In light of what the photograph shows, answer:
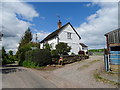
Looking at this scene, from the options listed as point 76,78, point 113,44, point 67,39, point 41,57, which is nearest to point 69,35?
point 67,39

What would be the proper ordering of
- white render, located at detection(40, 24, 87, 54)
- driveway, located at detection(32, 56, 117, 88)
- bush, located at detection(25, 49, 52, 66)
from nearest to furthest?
driveway, located at detection(32, 56, 117, 88) < bush, located at detection(25, 49, 52, 66) < white render, located at detection(40, 24, 87, 54)

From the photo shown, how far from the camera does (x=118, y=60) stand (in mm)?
10641

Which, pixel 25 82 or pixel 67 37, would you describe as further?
pixel 67 37

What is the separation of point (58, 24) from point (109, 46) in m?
18.3

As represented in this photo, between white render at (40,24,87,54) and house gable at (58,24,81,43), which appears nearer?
white render at (40,24,87,54)

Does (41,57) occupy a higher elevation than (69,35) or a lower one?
lower

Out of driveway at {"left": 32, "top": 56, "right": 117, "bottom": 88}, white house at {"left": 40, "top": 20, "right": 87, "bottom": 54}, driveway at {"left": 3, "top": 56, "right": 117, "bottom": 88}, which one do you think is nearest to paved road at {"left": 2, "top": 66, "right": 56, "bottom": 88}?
driveway at {"left": 3, "top": 56, "right": 117, "bottom": 88}

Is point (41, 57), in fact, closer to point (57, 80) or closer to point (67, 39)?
point (57, 80)

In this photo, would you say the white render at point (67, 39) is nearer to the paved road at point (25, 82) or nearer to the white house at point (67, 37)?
the white house at point (67, 37)

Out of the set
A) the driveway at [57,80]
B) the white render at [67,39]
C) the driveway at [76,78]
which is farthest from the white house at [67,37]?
the driveway at [57,80]

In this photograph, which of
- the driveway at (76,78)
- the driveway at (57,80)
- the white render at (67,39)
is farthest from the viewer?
the white render at (67,39)

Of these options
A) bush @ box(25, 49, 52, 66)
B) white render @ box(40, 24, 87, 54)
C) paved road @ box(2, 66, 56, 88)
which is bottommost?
paved road @ box(2, 66, 56, 88)

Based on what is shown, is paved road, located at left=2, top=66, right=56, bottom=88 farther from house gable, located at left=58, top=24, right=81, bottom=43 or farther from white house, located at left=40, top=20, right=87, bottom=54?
house gable, located at left=58, top=24, right=81, bottom=43

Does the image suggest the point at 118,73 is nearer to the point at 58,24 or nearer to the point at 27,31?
the point at 58,24
